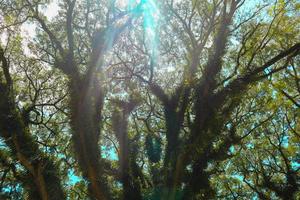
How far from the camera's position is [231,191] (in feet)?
64.5

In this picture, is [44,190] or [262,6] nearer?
[44,190]

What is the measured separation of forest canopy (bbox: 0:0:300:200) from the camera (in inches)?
322

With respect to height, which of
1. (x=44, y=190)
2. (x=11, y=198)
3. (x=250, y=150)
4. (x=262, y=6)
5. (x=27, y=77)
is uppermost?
(x=262, y=6)

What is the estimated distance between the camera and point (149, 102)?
15469 mm

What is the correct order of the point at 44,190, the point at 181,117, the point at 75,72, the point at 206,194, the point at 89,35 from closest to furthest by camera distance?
1. the point at 44,190
2. the point at 75,72
3. the point at 206,194
4. the point at 181,117
5. the point at 89,35

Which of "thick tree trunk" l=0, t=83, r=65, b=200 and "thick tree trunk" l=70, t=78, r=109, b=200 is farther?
"thick tree trunk" l=0, t=83, r=65, b=200

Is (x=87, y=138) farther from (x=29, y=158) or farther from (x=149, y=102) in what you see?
(x=149, y=102)

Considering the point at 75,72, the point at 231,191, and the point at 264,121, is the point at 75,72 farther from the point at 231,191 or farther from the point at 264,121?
the point at 231,191

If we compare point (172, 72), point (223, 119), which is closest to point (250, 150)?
point (172, 72)

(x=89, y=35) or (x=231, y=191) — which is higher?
(x=89, y=35)

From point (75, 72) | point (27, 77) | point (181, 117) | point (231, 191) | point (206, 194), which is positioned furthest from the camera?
point (231, 191)

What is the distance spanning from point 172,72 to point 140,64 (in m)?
2.01

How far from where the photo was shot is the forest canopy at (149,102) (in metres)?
8.18

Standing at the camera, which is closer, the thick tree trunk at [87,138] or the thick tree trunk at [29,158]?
the thick tree trunk at [87,138]
